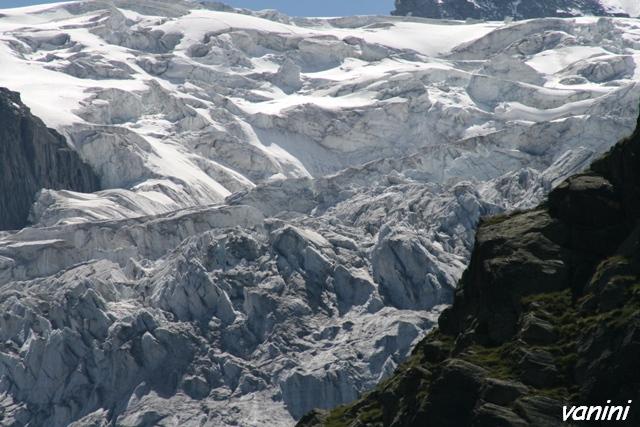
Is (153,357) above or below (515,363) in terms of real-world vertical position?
below

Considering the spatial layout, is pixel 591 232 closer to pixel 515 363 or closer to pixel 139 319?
pixel 515 363

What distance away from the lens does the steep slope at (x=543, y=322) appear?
2702 inches

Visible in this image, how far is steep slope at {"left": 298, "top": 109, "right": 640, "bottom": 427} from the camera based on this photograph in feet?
225

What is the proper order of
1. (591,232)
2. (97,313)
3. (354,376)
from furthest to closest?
(97,313) → (354,376) → (591,232)

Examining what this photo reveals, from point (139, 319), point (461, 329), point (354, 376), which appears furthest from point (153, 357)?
point (461, 329)

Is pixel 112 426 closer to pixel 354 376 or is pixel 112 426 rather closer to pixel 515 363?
pixel 354 376

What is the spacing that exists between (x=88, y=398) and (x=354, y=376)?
21.8 meters

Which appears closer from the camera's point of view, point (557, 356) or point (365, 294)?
point (557, 356)

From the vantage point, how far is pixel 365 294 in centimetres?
18900

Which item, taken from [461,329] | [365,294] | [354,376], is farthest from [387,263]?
[461,329]

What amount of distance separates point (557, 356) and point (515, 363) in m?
1.37

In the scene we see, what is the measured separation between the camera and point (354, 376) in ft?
565

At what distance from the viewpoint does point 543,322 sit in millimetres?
72250

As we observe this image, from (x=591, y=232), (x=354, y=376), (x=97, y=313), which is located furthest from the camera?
(x=97, y=313)
